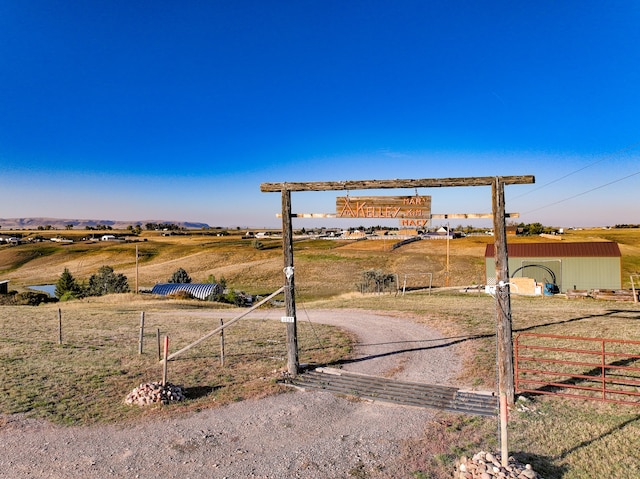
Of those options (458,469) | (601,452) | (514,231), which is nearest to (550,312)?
(601,452)

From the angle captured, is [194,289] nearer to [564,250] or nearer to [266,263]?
[266,263]

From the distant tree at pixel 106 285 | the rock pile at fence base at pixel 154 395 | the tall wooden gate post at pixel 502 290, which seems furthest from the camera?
the distant tree at pixel 106 285

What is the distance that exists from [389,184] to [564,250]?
112 feet

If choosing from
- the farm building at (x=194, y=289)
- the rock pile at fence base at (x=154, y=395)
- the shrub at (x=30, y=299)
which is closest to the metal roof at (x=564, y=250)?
the farm building at (x=194, y=289)

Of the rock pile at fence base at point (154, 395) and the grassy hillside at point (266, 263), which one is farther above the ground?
the rock pile at fence base at point (154, 395)

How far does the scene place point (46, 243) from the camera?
123 metres

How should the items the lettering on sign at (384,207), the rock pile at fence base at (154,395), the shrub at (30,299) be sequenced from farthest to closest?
the shrub at (30,299) → the lettering on sign at (384,207) → the rock pile at fence base at (154,395)

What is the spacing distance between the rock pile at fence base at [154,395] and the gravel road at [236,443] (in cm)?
121

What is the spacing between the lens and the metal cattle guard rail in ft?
35.5

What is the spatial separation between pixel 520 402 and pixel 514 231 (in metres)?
98.3

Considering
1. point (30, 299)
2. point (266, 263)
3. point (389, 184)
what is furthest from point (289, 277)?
point (266, 263)

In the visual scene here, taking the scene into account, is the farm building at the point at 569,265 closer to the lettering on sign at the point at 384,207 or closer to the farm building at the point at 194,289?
the farm building at the point at 194,289

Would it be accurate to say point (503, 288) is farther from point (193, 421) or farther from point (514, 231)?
point (514, 231)

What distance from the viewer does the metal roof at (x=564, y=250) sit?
39.3m
